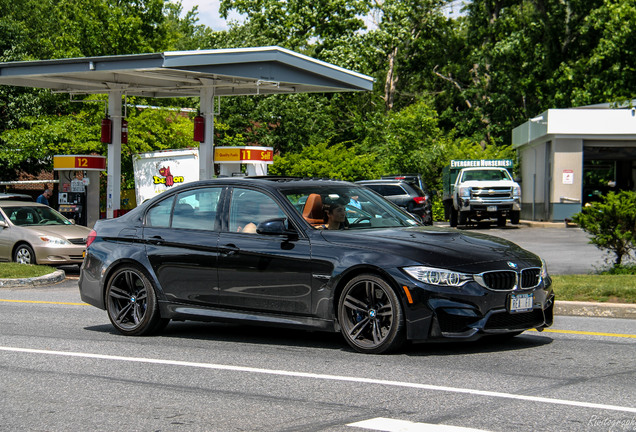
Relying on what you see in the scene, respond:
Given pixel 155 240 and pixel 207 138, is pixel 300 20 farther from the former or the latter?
pixel 155 240

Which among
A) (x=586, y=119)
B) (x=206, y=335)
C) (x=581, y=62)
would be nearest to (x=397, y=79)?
(x=581, y=62)

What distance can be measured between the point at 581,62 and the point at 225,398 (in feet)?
155

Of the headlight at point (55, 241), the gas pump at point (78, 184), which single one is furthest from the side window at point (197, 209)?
the gas pump at point (78, 184)

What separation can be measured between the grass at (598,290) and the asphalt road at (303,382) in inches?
71.1

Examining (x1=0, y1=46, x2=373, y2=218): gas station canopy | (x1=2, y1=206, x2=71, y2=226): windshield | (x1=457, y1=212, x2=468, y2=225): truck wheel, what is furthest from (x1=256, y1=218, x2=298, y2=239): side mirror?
(x1=457, y1=212, x2=468, y2=225): truck wheel

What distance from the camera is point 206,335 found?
957 centimetres

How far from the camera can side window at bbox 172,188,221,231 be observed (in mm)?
9172

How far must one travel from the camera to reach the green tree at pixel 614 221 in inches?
573

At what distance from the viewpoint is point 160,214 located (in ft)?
31.5

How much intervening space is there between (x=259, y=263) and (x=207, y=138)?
552 inches

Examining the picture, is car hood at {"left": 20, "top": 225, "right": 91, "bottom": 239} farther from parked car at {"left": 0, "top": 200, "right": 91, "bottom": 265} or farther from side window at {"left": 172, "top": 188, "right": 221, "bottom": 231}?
side window at {"left": 172, "top": 188, "right": 221, "bottom": 231}

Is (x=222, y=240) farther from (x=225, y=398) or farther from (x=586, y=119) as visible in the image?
(x=586, y=119)

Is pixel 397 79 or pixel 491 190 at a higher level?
pixel 397 79

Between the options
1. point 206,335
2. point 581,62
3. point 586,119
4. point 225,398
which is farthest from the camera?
point 581,62
